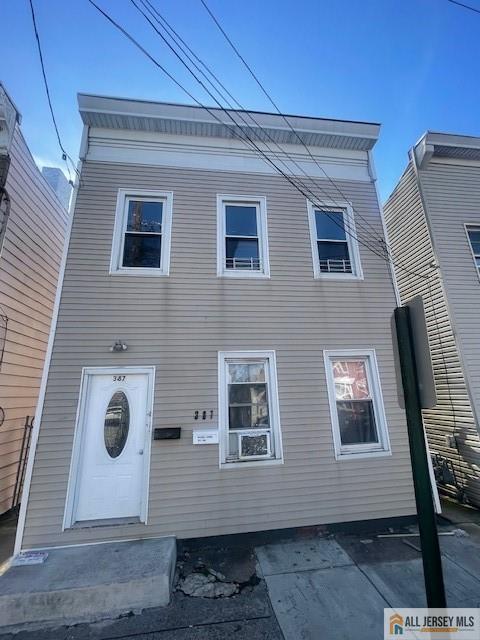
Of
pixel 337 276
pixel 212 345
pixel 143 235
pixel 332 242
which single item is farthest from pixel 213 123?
pixel 212 345

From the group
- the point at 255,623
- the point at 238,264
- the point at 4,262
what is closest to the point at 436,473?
the point at 255,623

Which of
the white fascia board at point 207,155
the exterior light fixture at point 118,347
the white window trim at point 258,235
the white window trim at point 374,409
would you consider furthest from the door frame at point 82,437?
the white fascia board at point 207,155

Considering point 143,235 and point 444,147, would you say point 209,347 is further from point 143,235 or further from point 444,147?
point 444,147

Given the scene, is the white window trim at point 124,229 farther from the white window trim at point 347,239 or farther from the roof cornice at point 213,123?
the white window trim at point 347,239

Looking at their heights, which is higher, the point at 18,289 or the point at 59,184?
the point at 59,184

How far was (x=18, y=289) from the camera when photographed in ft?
18.8

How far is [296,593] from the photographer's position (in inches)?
125

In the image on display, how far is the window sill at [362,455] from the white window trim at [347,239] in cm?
301

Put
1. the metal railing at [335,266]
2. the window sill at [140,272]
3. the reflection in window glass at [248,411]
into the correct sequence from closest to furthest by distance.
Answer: the reflection in window glass at [248,411] → the window sill at [140,272] → the metal railing at [335,266]

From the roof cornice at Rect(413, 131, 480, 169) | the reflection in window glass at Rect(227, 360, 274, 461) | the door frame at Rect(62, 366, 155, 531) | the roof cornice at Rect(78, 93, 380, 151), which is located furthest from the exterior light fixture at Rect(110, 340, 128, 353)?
the roof cornice at Rect(413, 131, 480, 169)

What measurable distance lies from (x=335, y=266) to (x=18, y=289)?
6.08m

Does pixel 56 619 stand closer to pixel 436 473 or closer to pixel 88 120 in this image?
pixel 436 473

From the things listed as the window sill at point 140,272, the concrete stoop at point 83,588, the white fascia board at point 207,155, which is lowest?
the concrete stoop at point 83,588

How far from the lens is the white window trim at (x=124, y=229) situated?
516 centimetres
